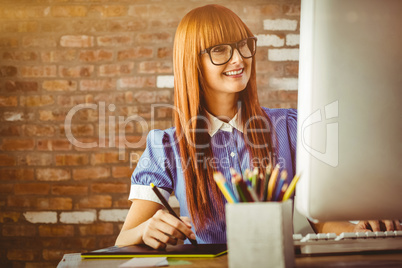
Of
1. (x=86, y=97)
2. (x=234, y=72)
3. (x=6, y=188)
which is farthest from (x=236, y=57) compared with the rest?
(x=6, y=188)

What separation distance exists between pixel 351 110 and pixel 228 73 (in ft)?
2.53

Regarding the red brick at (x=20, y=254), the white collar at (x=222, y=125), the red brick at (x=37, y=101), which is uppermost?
the red brick at (x=37, y=101)

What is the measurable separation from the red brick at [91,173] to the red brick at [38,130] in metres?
0.25

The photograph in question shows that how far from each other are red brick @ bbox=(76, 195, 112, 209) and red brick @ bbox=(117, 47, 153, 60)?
743 millimetres

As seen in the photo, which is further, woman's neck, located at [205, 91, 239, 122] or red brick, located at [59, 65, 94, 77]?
red brick, located at [59, 65, 94, 77]

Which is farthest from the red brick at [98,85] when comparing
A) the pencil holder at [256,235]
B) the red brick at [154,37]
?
the pencil holder at [256,235]

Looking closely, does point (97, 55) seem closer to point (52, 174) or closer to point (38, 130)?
point (38, 130)

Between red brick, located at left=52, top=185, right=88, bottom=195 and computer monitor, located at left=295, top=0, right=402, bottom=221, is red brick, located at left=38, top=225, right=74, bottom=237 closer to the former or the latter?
red brick, located at left=52, top=185, right=88, bottom=195

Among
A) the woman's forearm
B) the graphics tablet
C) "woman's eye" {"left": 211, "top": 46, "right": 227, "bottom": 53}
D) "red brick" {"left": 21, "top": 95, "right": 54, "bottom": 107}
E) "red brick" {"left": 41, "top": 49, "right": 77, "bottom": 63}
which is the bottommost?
the woman's forearm

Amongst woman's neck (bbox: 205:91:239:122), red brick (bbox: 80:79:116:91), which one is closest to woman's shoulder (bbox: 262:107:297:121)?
woman's neck (bbox: 205:91:239:122)

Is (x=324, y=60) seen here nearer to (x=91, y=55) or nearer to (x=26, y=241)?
(x=91, y=55)

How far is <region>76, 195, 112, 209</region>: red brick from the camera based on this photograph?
196 cm

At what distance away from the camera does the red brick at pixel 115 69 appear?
196cm

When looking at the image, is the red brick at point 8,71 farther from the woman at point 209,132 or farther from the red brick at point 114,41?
the woman at point 209,132
